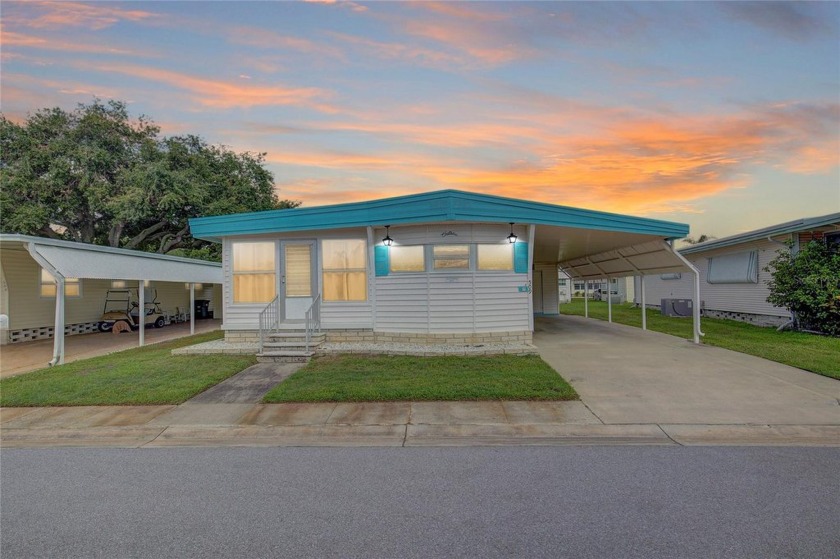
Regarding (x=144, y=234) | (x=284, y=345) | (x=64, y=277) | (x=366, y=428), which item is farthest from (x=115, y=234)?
(x=366, y=428)

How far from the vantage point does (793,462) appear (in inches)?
153

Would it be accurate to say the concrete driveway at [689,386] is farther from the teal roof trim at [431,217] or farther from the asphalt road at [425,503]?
the teal roof trim at [431,217]

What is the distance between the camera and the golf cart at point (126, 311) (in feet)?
53.5

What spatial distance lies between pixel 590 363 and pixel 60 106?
28207mm

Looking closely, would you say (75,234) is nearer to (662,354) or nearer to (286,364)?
(286,364)

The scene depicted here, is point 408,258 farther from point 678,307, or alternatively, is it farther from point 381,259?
point 678,307

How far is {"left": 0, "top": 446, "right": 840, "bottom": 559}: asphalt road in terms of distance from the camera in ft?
8.78

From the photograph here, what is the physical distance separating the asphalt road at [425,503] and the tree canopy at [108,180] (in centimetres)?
2065

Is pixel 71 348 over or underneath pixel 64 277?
underneath

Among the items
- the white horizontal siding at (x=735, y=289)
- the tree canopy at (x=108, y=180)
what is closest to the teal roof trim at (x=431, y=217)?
the white horizontal siding at (x=735, y=289)

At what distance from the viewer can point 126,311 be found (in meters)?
17.1

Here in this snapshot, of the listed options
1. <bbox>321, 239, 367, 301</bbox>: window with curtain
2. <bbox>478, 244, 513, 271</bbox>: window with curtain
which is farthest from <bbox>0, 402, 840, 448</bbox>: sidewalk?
<bbox>321, 239, 367, 301</bbox>: window with curtain

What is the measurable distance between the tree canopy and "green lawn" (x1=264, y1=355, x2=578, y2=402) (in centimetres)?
1847

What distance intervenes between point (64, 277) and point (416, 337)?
8.69 meters
